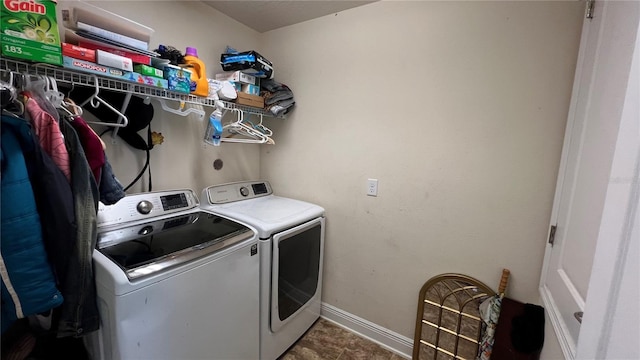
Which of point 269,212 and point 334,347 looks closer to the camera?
point 269,212

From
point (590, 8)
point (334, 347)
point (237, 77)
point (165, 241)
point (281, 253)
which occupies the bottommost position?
point (334, 347)

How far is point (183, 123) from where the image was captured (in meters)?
1.74

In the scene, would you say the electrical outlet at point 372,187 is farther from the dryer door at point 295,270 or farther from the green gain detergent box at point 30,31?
the green gain detergent box at point 30,31

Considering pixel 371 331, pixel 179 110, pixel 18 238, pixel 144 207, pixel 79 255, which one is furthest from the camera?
pixel 371 331

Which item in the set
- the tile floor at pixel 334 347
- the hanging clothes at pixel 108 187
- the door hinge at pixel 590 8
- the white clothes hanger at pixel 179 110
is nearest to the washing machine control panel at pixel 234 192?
the white clothes hanger at pixel 179 110

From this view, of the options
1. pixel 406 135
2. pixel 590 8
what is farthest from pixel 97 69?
pixel 590 8

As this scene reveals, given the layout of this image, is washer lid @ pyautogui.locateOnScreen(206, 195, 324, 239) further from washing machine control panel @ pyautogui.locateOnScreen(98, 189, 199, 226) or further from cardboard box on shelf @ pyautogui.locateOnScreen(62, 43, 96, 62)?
cardboard box on shelf @ pyautogui.locateOnScreen(62, 43, 96, 62)

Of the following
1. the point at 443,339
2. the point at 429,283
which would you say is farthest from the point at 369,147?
the point at 443,339

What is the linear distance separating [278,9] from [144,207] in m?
1.53

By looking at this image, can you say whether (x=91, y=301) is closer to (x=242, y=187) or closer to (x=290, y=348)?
(x=242, y=187)

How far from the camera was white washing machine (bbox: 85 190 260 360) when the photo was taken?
3.05 feet

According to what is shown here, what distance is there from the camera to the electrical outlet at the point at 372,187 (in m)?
1.75

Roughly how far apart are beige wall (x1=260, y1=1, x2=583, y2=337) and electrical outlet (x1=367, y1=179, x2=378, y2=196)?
44 millimetres

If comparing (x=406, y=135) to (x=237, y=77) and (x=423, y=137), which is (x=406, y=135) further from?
(x=237, y=77)
